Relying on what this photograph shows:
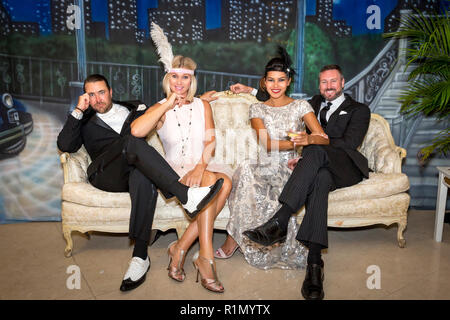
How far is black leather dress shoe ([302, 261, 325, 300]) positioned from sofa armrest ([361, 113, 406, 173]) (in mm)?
1225

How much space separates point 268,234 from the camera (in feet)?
7.65

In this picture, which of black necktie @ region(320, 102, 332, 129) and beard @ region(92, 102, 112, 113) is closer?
beard @ region(92, 102, 112, 113)

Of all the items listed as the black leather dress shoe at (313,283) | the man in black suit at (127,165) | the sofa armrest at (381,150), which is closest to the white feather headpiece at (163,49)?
the man in black suit at (127,165)

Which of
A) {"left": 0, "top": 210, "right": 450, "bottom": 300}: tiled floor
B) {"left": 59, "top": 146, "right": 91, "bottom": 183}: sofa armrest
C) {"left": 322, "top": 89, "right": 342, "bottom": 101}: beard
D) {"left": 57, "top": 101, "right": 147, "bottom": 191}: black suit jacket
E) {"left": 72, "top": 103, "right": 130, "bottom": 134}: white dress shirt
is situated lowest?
{"left": 0, "top": 210, "right": 450, "bottom": 300}: tiled floor

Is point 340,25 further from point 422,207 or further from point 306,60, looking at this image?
point 422,207

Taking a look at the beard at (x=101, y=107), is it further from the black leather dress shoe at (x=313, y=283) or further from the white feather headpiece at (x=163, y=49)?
the black leather dress shoe at (x=313, y=283)

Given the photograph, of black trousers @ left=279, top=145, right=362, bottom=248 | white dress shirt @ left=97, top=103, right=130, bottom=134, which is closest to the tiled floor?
black trousers @ left=279, top=145, right=362, bottom=248

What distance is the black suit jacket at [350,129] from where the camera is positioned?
286 cm

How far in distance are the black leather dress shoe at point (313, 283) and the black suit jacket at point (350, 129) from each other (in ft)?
3.00

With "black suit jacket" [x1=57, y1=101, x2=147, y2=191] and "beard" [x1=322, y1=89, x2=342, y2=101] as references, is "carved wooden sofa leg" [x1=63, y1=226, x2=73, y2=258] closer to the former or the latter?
"black suit jacket" [x1=57, y1=101, x2=147, y2=191]

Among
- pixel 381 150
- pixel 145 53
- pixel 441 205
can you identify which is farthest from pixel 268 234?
pixel 145 53

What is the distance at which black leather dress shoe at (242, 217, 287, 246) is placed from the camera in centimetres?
233
